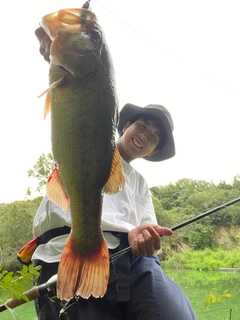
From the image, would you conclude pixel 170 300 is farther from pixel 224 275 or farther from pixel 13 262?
pixel 224 275

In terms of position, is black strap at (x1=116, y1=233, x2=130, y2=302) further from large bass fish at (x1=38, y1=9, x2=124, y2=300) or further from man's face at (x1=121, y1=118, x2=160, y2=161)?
man's face at (x1=121, y1=118, x2=160, y2=161)

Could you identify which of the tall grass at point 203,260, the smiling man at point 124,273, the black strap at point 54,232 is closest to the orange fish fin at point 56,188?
the smiling man at point 124,273

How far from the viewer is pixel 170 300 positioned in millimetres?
1709

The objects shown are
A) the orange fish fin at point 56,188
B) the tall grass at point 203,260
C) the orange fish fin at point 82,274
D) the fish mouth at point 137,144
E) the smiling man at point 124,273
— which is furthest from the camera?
the tall grass at point 203,260

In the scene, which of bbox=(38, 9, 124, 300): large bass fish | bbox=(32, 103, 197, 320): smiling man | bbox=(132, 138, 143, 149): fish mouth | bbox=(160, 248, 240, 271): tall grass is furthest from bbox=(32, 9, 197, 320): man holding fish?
bbox=(160, 248, 240, 271): tall grass

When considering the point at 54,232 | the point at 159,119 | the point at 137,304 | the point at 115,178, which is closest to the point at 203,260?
the point at 159,119

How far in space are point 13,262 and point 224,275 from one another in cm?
1201

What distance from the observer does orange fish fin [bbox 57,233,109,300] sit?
3.62 feet

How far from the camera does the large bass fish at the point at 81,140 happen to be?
1.16m

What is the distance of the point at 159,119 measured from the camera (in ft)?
7.48

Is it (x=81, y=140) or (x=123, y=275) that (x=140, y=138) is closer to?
(x=123, y=275)

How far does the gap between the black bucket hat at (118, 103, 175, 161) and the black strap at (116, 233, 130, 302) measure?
0.87 m

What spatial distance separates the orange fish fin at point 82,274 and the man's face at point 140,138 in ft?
3.63

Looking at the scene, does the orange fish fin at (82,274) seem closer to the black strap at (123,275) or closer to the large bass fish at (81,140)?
the large bass fish at (81,140)
